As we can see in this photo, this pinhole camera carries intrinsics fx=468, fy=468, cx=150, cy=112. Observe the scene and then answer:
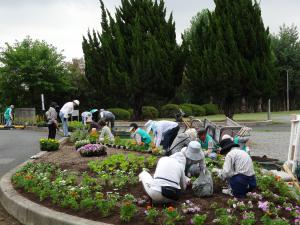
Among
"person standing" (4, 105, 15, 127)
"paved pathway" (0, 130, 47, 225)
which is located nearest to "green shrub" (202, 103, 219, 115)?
Answer: "person standing" (4, 105, 15, 127)

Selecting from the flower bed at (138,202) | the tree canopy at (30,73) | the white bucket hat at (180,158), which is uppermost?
the tree canopy at (30,73)

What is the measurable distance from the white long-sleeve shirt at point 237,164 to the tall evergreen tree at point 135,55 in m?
26.5

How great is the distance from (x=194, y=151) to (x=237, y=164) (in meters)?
0.71

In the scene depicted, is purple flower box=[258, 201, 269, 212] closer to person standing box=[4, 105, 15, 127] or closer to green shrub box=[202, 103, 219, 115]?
person standing box=[4, 105, 15, 127]

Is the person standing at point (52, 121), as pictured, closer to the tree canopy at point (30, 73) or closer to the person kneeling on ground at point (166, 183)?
the person kneeling on ground at point (166, 183)

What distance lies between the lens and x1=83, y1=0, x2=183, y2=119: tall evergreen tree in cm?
3419

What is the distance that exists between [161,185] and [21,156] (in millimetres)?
8976

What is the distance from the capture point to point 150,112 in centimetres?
4016

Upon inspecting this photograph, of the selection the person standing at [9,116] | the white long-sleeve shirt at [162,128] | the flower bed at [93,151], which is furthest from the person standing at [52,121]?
the person standing at [9,116]

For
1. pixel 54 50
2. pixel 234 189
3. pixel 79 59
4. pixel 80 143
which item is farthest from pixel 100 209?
pixel 79 59

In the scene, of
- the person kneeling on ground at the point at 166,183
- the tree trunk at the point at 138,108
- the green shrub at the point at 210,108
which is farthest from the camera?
the green shrub at the point at 210,108

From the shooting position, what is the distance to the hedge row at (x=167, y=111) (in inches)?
1496

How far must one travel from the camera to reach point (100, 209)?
652 cm

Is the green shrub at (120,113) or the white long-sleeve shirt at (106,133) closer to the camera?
the white long-sleeve shirt at (106,133)
